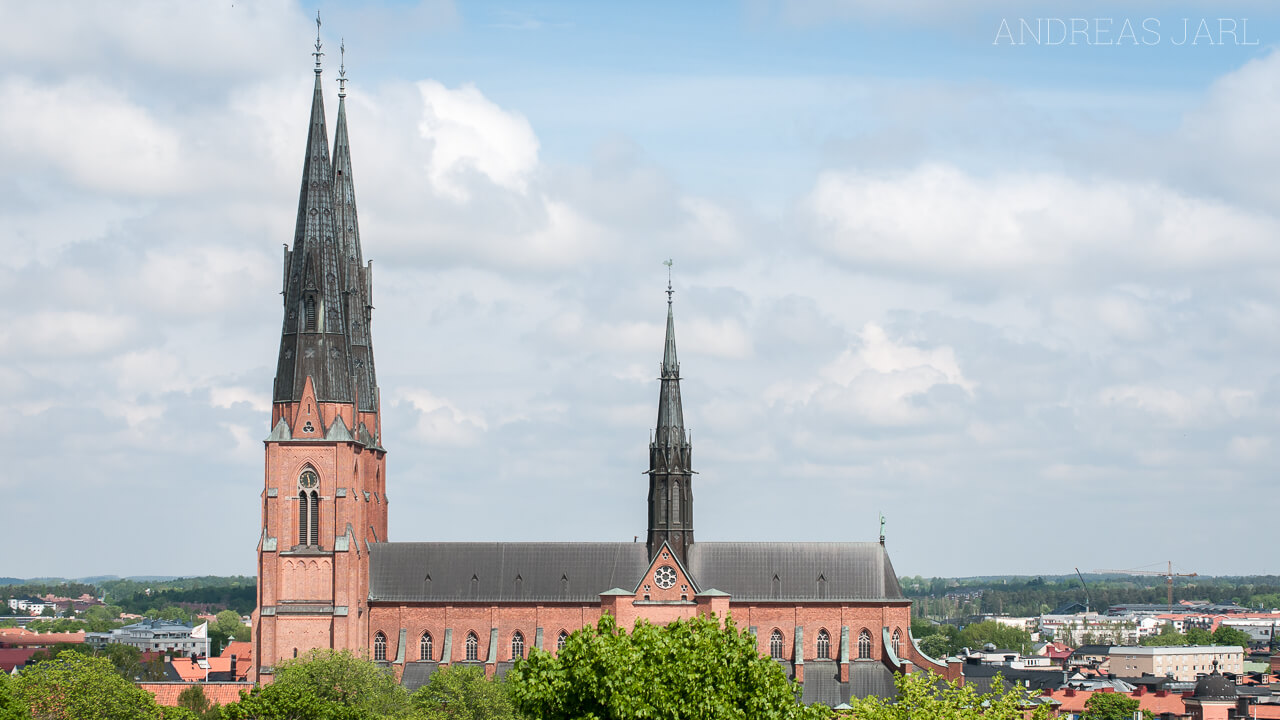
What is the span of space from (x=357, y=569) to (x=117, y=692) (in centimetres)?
2810

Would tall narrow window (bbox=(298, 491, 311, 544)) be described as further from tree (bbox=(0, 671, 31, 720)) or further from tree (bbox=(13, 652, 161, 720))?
tree (bbox=(0, 671, 31, 720))

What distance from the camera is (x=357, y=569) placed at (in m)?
123

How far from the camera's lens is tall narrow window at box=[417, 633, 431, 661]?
12712 cm

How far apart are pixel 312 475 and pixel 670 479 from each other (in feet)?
81.0

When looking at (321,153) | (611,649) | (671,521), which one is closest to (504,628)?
(671,521)

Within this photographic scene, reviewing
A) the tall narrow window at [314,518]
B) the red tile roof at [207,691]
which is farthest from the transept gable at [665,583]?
the red tile roof at [207,691]

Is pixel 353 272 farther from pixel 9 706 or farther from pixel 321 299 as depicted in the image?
pixel 9 706

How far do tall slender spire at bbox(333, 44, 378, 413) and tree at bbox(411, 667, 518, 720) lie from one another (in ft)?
86.3

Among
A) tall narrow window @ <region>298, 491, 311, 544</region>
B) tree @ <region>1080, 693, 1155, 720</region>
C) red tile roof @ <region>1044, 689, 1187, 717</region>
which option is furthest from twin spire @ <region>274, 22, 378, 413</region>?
red tile roof @ <region>1044, 689, 1187, 717</region>

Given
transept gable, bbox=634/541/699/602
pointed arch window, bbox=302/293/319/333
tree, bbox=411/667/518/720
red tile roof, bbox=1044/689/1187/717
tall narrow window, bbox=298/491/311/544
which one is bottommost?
red tile roof, bbox=1044/689/1187/717

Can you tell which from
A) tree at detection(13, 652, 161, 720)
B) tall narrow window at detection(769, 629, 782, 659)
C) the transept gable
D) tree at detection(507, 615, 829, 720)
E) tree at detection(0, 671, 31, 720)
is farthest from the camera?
tall narrow window at detection(769, 629, 782, 659)

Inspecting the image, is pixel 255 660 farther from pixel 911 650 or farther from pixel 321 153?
pixel 911 650

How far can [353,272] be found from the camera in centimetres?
12938

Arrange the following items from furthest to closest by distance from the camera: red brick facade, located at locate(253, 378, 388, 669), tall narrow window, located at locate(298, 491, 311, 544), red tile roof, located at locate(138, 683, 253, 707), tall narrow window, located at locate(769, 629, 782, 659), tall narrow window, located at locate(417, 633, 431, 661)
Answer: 1. red tile roof, located at locate(138, 683, 253, 707)
2. tall narrow window, located at locate(769, 629, 782, 659)
3. tall narrow window, located at locate(417, 633, 431, 661)
4. tall narrow window, located at locate(298, 491, 311, 544)
5. red brick facade, located at locate(253, 378, 388, 669)
